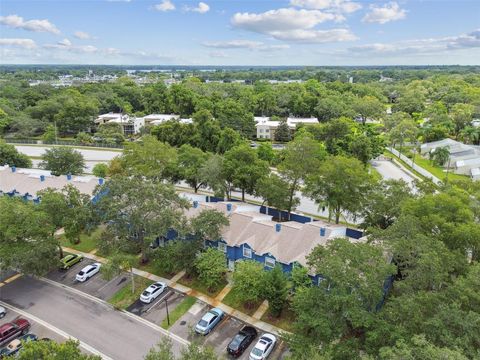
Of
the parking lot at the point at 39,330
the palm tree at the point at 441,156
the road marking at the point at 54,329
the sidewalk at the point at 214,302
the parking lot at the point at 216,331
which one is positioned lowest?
the parking lot at the point at 39,330

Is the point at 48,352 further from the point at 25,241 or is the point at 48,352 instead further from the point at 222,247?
the point at 222,247

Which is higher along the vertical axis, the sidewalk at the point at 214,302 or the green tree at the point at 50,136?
the green tree at the point at 50,136

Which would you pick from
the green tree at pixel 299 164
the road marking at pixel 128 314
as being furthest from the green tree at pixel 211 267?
the green tree at pixel 299 164

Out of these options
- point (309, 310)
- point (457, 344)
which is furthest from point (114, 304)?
point (457, 344)

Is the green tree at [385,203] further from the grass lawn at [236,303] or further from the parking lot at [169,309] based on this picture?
the parking lot at [169,309]

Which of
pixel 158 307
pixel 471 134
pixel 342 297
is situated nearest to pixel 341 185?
pixel 342 297

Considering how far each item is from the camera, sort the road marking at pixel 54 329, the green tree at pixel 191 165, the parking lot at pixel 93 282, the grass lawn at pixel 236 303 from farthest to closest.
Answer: the green tree at pixel 191 165, the parking lot at pixel 93 282, the grass lawn at pixel 236 303, the road marking at pixel 54 329

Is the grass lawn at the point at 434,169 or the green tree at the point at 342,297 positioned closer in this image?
the green tree at the point at 342,297
